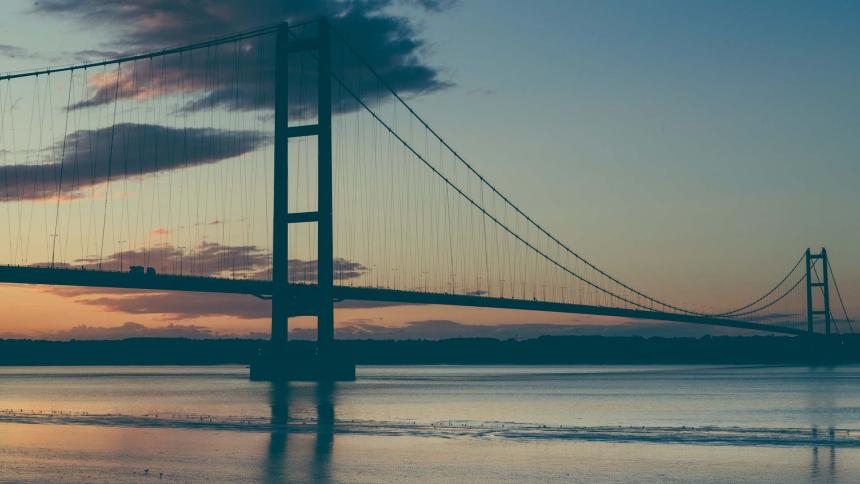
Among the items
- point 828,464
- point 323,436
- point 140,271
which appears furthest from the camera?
point 140,271

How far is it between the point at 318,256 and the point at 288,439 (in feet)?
111

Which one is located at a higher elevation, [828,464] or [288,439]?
[288,439]

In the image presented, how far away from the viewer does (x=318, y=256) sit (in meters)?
60.1

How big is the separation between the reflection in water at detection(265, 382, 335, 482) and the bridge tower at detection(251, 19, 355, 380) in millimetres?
8959

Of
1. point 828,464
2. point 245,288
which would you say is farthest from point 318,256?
point 828,464

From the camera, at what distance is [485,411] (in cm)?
4125

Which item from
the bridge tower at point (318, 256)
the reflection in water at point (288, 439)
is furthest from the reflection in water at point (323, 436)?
the bridge tower at point (318, 256)

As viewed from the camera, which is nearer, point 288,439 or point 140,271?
point 288,439

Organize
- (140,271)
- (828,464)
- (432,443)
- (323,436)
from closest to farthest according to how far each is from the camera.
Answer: (828,464)
(432,443)
(323,436)
(140,271)

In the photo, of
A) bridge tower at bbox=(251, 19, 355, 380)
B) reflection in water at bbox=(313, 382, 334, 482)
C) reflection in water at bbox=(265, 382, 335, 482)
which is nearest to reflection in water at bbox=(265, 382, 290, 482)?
reflection in water at bbox=(265, 382, 335, 482)

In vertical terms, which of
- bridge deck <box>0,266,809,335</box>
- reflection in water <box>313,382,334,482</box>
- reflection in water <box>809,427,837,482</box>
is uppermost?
bridge deck <box>0,266,809,335</box>

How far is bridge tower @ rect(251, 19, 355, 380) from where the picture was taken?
2324 inches

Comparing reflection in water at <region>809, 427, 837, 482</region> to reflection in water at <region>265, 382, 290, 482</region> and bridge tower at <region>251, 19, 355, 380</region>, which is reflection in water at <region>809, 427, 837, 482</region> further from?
bridge tower at <region>251, 19, 355, 380</region>

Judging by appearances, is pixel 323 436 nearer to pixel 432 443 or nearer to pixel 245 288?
pixel 432 443
